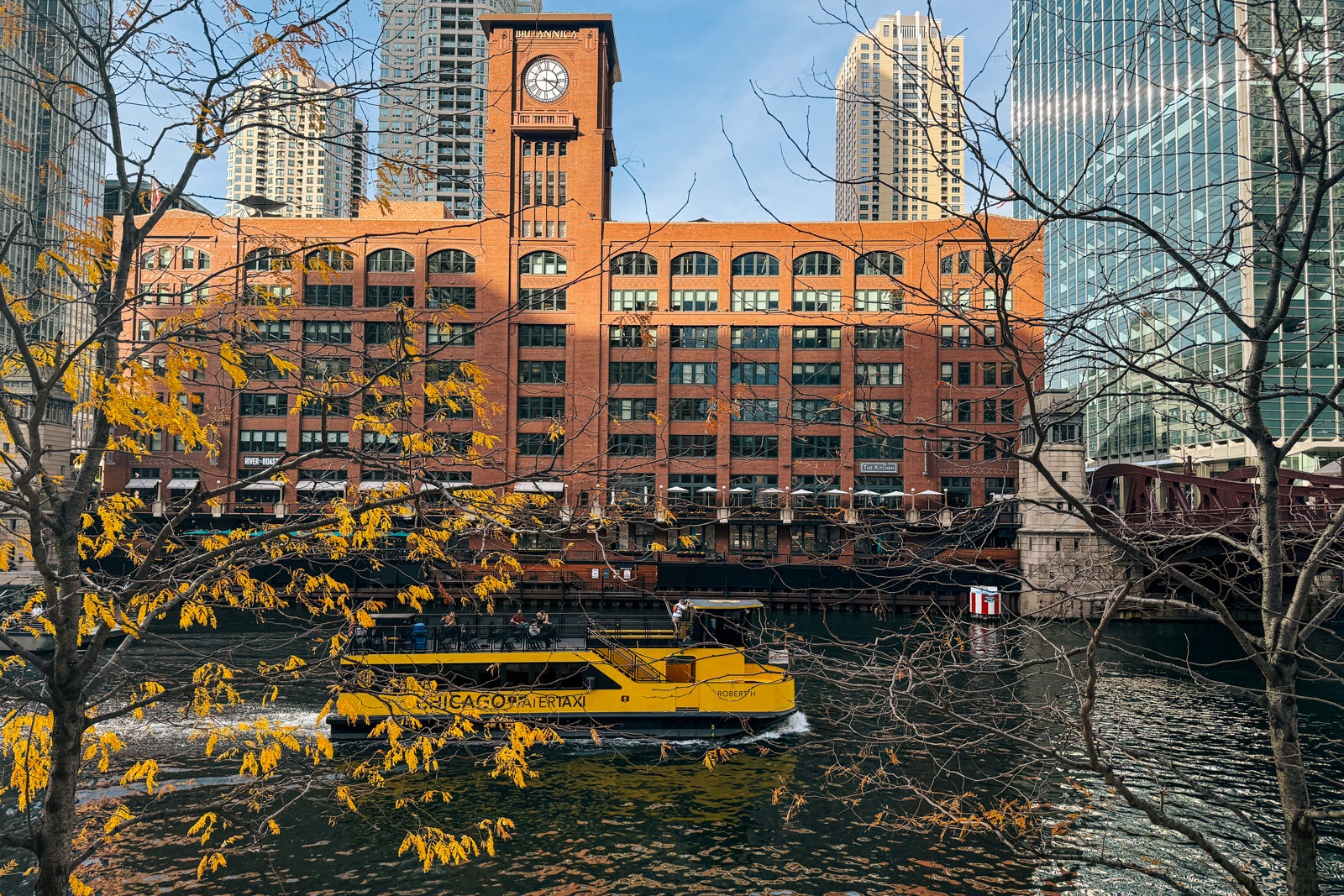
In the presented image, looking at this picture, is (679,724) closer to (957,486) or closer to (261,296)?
(261,296)

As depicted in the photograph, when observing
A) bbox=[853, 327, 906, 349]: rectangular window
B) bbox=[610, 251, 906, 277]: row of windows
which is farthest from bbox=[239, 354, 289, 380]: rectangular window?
bbox=[610, 251, 906, 277]: row of windows

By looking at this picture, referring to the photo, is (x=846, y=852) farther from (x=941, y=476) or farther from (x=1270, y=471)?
(x=941, y=476)

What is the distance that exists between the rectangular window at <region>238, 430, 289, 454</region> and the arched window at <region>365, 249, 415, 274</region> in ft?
45.6

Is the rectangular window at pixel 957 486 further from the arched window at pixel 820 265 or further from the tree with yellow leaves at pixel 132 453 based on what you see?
the tree with yellow leaves at pixel 132 453

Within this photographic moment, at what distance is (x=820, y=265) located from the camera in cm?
6794

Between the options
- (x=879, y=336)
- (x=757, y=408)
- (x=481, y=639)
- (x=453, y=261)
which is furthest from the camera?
(x=453, y=261)

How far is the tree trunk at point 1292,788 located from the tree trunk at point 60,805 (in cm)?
764

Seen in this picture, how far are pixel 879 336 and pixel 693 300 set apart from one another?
54416 mm

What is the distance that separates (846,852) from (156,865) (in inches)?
503

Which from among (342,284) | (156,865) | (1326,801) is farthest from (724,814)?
(342,284)

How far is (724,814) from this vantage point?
64.6 ft

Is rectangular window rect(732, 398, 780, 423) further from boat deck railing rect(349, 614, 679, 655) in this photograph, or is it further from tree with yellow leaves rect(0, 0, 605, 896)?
boat deck railing rect(349, 614, 679, 655)

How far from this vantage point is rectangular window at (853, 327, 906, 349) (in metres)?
6.23

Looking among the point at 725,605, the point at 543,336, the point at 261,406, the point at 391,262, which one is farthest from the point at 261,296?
the point at 261,406
